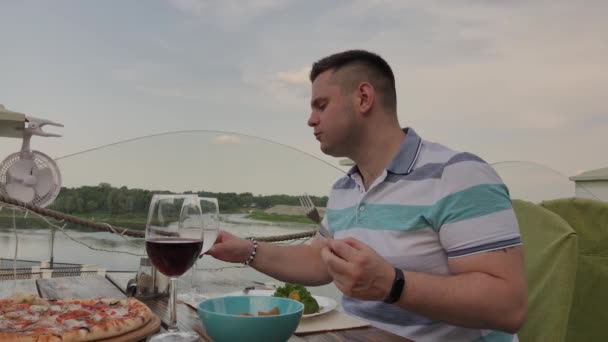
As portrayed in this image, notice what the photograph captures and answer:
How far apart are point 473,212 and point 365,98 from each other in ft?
1.78

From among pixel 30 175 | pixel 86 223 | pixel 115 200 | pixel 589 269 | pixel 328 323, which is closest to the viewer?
pixel 328 323

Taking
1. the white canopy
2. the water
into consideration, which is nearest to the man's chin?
the water

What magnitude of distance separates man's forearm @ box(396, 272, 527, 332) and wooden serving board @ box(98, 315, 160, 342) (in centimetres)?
46

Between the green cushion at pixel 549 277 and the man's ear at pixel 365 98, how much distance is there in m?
0.57

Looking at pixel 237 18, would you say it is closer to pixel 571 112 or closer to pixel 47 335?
pixel 571 112

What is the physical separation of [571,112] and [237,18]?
467 centimetres

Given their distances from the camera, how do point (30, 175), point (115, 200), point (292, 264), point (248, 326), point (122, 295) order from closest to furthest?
1. point (248, 326)
2. point (122, 295)
3. point (292, 264)
4. point (115, 200)
5. point (30, 175)

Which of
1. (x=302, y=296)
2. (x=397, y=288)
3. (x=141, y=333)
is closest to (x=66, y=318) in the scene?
(x=141, y=333)

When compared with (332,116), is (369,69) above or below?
above

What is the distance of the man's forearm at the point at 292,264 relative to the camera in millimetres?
1425

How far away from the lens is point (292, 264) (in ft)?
4.83

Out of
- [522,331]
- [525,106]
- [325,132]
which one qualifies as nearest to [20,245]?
[325,132]

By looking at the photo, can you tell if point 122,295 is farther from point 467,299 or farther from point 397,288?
point 467,299

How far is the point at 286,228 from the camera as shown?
3.43 m
